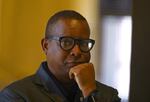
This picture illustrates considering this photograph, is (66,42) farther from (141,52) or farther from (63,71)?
(141,52)

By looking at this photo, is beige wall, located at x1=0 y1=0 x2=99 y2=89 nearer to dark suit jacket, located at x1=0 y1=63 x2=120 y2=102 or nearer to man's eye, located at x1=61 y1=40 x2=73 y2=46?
dark suit jacket, located at x1=0 y1=63 x2=120 y2=102

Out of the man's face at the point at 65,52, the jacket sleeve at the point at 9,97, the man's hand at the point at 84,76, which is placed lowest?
the jacket sleeve at the point at 9,97

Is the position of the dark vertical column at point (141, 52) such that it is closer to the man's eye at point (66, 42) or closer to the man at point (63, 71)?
the man at point (63, 71)

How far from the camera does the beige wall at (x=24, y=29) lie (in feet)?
6.84

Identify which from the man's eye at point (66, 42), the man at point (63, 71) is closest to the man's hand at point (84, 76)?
the man at point (63, 71)

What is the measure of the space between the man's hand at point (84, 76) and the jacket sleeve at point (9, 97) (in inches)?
9.4

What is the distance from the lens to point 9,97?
4.53ft

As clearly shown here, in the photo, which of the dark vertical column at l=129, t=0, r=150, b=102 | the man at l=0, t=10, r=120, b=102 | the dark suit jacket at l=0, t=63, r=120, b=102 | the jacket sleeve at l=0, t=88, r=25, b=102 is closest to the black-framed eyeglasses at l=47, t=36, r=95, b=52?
the man at l=0, t=10, r=120, b=102

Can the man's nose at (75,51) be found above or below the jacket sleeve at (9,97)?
above

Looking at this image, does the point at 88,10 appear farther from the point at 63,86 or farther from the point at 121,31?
the point at 63,86

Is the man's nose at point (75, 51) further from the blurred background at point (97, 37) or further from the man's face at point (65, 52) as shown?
the blurred background at point (97, 37)

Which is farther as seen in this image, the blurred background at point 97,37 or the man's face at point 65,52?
the blurred background at point 97,37

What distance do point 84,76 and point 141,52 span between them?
0.79 meters

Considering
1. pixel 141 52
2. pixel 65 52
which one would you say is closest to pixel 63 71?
pixel 65 52
